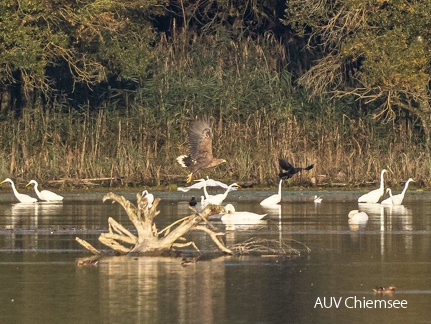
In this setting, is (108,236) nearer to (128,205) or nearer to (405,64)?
(128,205)

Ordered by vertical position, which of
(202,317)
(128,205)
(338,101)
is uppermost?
(338,101)

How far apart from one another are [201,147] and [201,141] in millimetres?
126

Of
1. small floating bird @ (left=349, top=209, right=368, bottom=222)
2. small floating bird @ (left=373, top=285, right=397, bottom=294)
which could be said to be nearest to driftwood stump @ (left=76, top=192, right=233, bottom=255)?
small floating bird @ (left=373, top=285, right=397, bottom=294)

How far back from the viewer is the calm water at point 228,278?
11688mm

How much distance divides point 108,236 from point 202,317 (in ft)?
14.1

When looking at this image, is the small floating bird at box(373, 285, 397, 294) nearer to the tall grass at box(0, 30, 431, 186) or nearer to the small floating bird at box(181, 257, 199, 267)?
the small floating bird at box(181, 257, 199, 267)

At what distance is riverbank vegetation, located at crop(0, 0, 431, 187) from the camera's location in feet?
98.1

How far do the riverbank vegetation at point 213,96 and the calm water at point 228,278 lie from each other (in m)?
9.12

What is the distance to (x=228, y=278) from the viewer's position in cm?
1377

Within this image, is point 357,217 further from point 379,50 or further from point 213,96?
point 213,96

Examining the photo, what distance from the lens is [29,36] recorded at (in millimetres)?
29625

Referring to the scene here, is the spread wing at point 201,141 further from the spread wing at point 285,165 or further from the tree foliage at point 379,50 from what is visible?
the tree foliage at point 379,50

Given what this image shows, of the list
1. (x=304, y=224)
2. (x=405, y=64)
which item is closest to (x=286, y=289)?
(x=304, y=224)

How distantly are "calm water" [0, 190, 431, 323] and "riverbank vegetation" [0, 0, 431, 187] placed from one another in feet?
29.9
